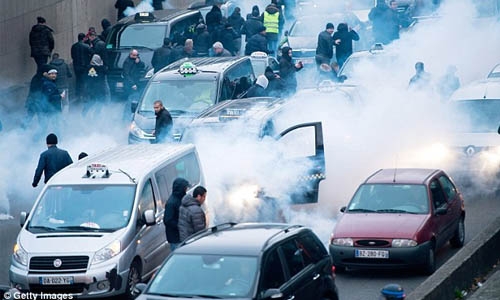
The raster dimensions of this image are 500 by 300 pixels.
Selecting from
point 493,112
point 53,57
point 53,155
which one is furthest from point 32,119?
point 493,112

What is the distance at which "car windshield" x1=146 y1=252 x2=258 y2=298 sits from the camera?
11203 mm

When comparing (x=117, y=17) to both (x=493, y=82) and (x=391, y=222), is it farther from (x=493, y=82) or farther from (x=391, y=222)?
(x=391, y=222)

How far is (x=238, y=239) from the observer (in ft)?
39.3

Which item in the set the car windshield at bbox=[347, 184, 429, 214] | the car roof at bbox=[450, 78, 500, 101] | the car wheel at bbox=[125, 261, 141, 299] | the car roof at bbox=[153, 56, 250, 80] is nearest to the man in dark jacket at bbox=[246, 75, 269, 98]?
the car roof at bbox=[153, 56, 250, 80]

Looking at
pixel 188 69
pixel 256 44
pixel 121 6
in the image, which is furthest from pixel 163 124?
pixel 121 6

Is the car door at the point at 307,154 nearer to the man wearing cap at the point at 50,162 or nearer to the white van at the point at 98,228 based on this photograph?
the white van at the point at 98,228

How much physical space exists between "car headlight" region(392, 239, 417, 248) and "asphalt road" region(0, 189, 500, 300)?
0.50 m

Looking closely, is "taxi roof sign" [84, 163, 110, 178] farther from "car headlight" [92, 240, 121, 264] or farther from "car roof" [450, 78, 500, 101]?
"car roof" [450, 78, 500, 101]

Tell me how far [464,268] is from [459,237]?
2.79 metres

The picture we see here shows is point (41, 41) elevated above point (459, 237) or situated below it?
above

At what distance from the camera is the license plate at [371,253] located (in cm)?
1552

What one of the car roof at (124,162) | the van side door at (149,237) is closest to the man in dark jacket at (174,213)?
the van side door at (149,237)

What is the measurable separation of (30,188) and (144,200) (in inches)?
285

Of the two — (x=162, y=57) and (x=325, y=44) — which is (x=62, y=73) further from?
(x=325, y=44)
